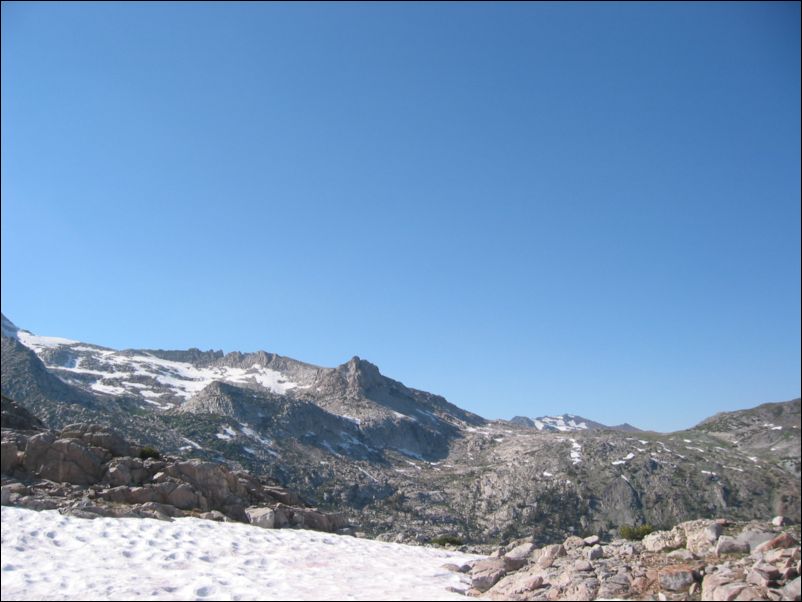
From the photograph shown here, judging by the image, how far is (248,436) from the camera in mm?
190625

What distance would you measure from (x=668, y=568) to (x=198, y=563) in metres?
13.2

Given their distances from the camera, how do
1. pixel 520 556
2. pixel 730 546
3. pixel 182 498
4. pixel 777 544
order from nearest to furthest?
1. pixel 777 544
2. pixel 730 546
3. pixel 520 556
4. pixel 182 498

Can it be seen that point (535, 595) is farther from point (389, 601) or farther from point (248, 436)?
point (248, 436)

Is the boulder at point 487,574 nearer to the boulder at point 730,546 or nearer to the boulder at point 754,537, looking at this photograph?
the boulder at point 730,546

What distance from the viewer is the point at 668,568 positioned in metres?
13.4

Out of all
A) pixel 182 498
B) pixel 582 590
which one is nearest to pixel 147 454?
pixel 182 498

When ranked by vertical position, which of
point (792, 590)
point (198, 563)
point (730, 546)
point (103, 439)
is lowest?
point (198, 563)

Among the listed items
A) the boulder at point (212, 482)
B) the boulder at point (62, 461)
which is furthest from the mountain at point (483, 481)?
the boulder at point (62, 461)

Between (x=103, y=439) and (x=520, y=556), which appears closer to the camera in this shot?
(x=520, y=556)

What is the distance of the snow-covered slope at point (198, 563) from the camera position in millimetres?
14336

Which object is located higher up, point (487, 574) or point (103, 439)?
point (103, 439)

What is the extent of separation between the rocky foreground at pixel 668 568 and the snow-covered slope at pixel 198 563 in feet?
5.13

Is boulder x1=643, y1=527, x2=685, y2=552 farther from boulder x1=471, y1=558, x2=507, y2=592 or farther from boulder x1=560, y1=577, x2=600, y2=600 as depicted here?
boulder x1=471, y1=558, x2=507, y2=592

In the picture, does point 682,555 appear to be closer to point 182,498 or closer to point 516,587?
point 516,587
